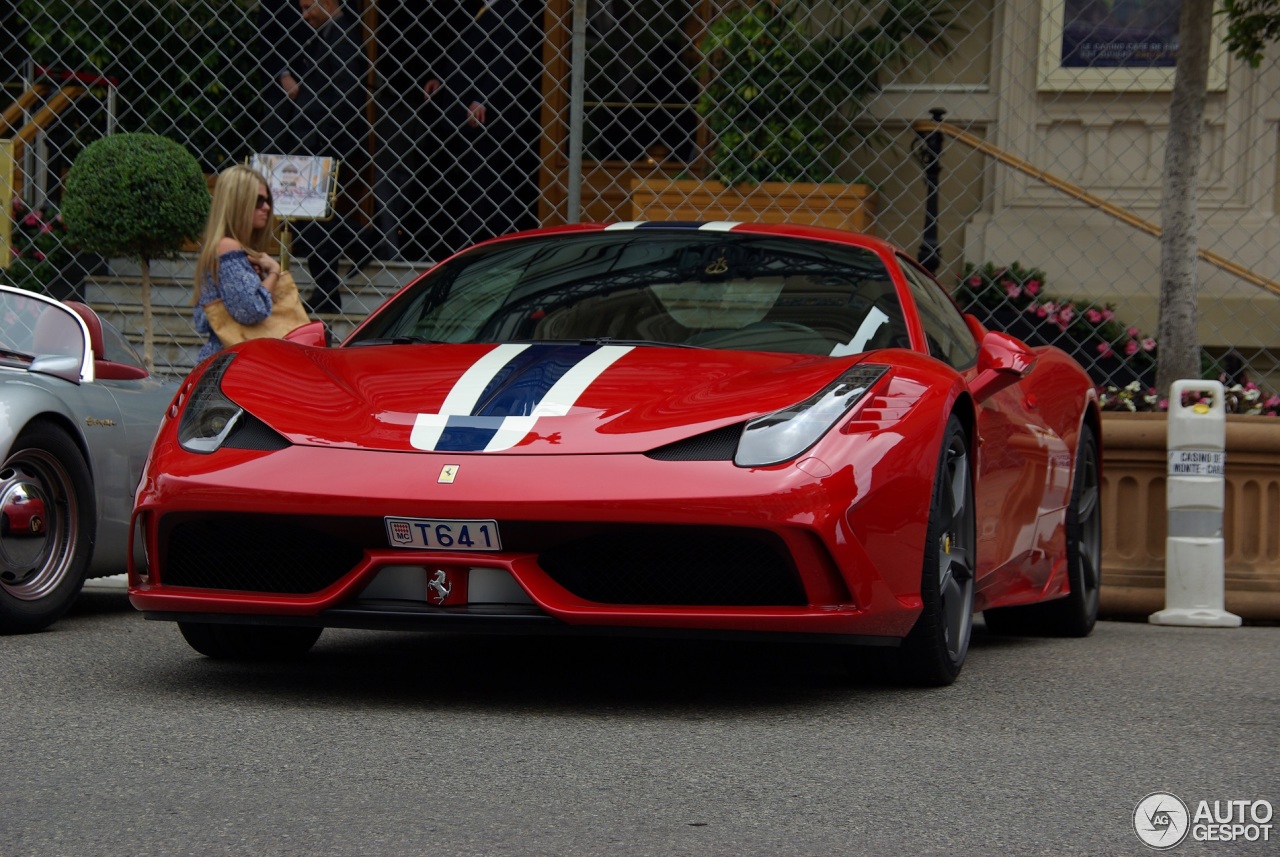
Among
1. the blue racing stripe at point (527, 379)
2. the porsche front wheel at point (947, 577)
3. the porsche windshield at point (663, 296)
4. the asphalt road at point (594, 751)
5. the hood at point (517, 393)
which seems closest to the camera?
the asphalt road at point (594, 751)

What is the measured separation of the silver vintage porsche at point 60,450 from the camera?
555cm

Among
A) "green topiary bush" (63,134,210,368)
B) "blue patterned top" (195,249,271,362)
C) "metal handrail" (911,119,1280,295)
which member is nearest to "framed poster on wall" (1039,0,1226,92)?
"metal handrail" (911,119,1280,295)

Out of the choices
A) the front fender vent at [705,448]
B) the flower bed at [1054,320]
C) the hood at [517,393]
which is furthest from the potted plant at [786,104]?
the front fender vent at [705,448]

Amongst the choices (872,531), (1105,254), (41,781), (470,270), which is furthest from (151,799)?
(1105,254)

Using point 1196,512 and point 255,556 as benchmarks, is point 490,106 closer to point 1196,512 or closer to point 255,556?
point 1196,512

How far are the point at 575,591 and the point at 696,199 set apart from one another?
5.54m

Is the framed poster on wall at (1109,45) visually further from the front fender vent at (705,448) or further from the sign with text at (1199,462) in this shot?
the front fender vent at (705,448)

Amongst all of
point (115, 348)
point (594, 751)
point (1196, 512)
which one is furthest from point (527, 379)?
point (1196, 512)

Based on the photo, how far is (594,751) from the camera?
3758 millimetres

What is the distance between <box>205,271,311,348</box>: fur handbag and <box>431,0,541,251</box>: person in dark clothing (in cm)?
214

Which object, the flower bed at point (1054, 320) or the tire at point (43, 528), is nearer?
the tire at point (43, 528)

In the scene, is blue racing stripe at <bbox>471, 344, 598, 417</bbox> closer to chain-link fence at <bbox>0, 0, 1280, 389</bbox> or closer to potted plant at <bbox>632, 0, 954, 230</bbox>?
potted plant at <bbox>632, 0, 954, 230</bbox>

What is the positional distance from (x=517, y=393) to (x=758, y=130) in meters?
5.72

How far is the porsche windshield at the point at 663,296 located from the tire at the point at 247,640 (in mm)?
816
